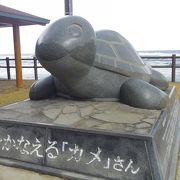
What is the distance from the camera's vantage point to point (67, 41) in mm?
2795

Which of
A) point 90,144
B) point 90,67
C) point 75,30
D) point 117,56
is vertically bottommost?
point 90,144

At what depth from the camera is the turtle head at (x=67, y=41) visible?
2785mm

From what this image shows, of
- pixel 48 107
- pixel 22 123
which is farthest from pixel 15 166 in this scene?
pixel 48 107

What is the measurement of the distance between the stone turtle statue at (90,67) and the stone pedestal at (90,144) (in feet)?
1.06

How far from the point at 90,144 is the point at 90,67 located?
1.19 m

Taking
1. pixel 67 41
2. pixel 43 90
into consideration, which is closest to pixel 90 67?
pixel 67 41

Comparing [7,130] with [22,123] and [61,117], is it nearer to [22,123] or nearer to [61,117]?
[22,123]

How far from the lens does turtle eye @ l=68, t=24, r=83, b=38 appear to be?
112 inches

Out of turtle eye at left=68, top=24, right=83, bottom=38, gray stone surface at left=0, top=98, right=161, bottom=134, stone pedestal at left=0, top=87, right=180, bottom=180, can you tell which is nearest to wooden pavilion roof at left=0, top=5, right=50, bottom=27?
gray stone surface at left=0, top=98, right=161, bottom=134

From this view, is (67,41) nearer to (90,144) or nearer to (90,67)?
(90,67)

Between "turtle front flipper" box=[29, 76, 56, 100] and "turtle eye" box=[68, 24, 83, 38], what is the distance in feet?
3.57

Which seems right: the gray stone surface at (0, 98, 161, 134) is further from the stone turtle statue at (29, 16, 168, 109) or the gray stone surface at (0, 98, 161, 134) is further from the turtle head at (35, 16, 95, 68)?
the turtle head at (35, 16, 95, 68)

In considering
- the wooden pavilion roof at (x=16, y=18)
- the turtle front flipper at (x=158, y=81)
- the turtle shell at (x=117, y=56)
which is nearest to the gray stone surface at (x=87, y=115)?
the turtle shell at (x=117, y=56)

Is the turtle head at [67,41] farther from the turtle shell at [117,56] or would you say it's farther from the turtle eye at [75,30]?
the turtle shell at [117,56]
